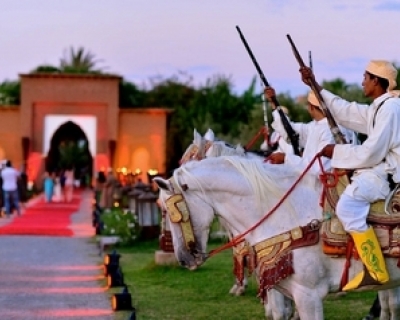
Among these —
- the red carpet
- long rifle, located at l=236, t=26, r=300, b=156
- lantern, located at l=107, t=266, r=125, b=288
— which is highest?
long rifle, located at l=236, t=26, r=300, b=156

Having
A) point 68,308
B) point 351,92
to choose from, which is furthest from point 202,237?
point 351,92

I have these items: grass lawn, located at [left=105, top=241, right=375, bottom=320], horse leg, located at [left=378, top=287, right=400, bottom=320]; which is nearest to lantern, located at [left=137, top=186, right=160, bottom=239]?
grass lawn, located at [left=105, top=241, right=375, bottom=320]

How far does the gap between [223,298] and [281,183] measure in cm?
556

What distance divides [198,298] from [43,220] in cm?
1752

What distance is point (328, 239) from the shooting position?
6812 mm

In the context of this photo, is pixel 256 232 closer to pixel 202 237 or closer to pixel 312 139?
pixel 202 237

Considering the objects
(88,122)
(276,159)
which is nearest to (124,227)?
(276,159)

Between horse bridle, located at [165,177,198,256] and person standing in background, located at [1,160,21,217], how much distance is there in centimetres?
2303

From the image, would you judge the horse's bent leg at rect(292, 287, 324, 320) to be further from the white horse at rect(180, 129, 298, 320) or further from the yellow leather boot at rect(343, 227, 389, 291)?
the white horse at rect(180, 129, 298, 320)

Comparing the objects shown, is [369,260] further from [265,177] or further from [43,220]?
[43,220]

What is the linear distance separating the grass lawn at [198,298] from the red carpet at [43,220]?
29.3 ft

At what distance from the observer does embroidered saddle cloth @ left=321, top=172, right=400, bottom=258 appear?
22.3ft

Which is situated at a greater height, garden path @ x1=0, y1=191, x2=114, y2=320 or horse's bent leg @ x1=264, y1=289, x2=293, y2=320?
horse's bent leg @ x1=264, y1=289, x2=293, y2=320

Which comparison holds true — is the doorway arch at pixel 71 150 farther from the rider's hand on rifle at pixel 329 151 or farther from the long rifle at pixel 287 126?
the rider's hand on rifle at pixel 329 151
